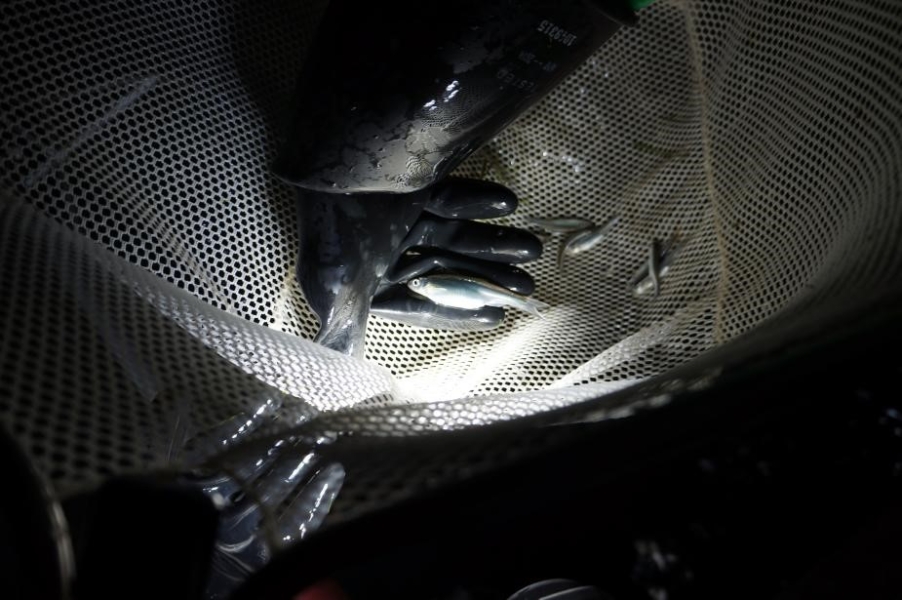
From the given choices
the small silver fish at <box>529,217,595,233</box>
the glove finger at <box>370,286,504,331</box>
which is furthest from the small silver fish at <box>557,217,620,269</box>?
the glove finger at <box>370,286,504,331</box>

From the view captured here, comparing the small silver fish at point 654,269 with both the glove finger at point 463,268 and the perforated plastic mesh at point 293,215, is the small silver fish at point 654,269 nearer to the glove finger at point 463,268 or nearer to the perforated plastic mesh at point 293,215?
the perforated plastic mesh at point 293,215

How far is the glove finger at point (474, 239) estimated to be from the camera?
150 cm

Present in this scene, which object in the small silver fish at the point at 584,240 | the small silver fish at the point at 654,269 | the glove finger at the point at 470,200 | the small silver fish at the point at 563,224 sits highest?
the glove finger at the point at 470,200

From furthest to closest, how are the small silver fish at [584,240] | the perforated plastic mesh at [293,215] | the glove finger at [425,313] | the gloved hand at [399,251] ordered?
the small silver fish at [584,240] < the glove finger at [425,313] < the gloved hand at [399,251] < the perforated plastic mesh at [293,215]

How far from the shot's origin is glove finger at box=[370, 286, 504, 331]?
4.73 feet

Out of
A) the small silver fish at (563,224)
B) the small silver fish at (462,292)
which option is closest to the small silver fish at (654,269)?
the small silver fish at (563,224)

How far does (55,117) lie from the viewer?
1088mm

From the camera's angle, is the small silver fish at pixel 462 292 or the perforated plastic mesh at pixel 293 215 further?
the small silver fish at pixel 462 292

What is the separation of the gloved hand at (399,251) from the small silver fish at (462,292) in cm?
2

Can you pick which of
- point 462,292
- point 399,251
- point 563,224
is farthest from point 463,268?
point 563,224

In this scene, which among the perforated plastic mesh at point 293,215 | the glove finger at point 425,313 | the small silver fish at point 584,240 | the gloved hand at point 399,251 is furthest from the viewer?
the small silver fish at point 584,240

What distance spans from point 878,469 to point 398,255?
1.00 m

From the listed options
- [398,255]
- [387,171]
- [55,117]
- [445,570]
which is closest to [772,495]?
[445,570]

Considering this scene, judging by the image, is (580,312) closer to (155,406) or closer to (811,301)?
(811,301)
